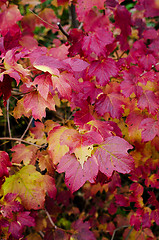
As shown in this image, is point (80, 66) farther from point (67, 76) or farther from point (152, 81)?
point (152, 81)

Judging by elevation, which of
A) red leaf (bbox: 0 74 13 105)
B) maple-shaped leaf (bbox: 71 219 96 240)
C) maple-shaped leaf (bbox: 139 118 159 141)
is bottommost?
maple-shaped leaf (bbox: 71 219 96 240)

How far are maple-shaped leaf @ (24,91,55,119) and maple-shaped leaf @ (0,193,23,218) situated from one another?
550mm

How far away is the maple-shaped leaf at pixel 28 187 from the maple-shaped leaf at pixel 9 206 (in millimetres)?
54

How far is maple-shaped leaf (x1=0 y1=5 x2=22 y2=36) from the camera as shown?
1.40 meters

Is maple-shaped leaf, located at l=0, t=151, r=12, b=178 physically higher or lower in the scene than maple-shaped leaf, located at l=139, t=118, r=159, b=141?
lower

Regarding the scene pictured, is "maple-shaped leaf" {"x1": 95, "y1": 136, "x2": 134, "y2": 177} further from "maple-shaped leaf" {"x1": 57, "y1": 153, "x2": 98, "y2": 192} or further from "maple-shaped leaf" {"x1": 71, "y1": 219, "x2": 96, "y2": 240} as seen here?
"maple-shaped leaf" {"x1": 71, "y1": 219, "x2": 96, "y2": 240}

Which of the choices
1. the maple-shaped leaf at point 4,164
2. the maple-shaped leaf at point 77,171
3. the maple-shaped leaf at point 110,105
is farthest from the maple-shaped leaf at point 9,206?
the maple-shaped leaf at point 110,105

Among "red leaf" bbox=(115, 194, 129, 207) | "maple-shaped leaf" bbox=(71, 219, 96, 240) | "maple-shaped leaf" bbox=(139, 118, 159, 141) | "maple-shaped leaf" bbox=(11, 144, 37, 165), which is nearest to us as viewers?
"maple-shaped leaf" bbox=(139, 118, 159, 141)

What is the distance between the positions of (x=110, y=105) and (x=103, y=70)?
0.21 metres

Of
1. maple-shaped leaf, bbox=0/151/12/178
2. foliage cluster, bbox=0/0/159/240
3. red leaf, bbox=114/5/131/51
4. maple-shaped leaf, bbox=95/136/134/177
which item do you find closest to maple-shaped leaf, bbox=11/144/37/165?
foliage cluster, bbox=0/0/159/240

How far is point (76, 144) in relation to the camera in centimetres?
91

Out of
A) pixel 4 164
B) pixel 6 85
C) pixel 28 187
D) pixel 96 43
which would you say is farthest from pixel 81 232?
pixel 96 43

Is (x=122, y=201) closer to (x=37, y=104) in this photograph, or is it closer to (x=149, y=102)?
(x=149, y=102)

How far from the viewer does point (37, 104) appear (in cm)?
98
